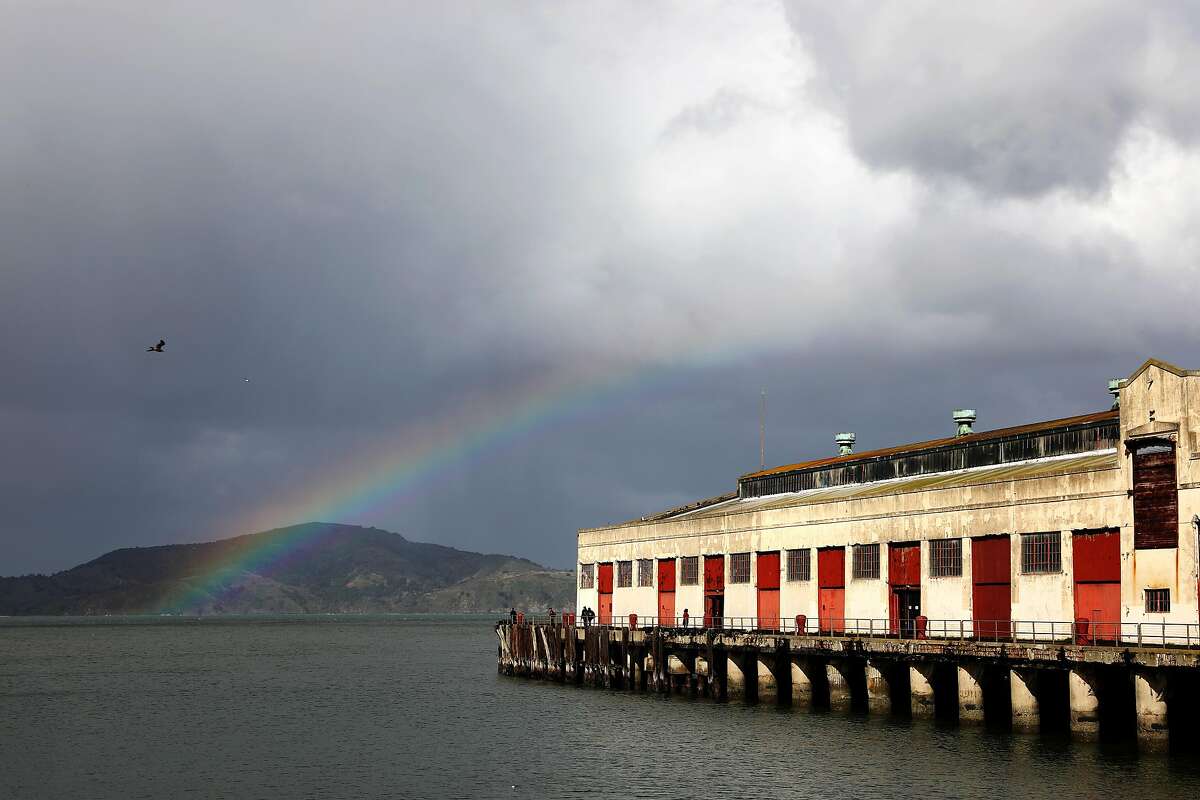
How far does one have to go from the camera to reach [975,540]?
219 ft

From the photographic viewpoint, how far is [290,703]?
94.2 metres

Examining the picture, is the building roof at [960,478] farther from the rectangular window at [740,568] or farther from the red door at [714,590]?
the red door at [714,590]

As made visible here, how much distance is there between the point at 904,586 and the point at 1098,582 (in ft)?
A: 43.0

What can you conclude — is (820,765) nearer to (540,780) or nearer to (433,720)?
(540,780)

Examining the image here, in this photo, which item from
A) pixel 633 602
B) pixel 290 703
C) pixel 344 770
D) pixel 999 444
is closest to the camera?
pixel 344 770

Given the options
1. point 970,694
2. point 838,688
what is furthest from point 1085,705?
point 838,688

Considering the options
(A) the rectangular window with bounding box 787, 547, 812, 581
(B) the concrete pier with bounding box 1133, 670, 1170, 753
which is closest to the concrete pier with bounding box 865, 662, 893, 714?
(A) the rectangular window with bounding box 787, 547, 812, 581

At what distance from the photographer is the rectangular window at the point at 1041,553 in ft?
203

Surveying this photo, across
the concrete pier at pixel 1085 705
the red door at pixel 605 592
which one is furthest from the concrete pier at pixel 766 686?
the red door at pixel 605 592

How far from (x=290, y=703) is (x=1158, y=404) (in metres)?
61.1

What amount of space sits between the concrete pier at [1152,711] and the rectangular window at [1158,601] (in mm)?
6057

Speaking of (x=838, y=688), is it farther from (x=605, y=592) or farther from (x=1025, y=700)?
(x=605, y=592)

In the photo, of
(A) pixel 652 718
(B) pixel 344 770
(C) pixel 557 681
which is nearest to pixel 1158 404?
(A) pixel 652 718

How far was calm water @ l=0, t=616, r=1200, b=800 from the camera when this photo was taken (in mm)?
50188
